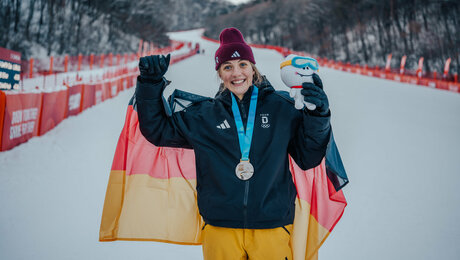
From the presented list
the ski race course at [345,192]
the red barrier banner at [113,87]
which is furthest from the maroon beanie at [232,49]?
the red barrier banner at [113,87]

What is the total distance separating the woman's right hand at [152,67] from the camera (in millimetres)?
1747

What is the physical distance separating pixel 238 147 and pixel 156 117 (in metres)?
0.54

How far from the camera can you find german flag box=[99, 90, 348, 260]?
7.42 feet

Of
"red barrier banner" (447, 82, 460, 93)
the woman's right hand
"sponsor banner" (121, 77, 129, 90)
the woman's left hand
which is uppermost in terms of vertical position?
"red barrier banner" (447, 82, 460, 93)

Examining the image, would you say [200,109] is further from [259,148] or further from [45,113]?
[45,113]

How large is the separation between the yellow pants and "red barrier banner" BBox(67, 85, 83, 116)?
8.35 m

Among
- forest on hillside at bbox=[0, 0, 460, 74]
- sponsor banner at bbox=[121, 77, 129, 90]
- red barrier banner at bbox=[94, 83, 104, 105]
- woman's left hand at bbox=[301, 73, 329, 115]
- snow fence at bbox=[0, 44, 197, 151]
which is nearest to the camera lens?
woman's left hand at bbox=[301, 73, 329, 115]

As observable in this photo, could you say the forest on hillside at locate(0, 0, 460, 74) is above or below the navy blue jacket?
above

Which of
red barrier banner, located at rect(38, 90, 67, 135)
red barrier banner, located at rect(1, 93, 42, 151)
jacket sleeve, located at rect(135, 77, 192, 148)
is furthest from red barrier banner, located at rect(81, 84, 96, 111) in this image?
A: jacket sleeve, located at rect(135, 77, 192, 148)

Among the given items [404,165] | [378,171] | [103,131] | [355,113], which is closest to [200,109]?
[378,171]

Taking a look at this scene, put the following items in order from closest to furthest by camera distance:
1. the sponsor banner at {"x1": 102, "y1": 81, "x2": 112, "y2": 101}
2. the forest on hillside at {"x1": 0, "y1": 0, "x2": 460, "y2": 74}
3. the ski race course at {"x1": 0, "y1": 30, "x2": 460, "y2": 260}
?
1. the ski race course at {"x1": 0, "y1": 30, "x2": 460, "y2": 260}
2. the sponsor banner at {"x1": 102, "y1": 81, "x2": 112, "y2": 101}
3. the forest on hillside at {"x1": 0, "y1": 0, "x2": 460, "y2": 74}

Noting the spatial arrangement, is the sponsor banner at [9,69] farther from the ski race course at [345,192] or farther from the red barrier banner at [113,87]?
the red barrier banner at [113,87]

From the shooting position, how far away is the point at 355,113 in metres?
10.1

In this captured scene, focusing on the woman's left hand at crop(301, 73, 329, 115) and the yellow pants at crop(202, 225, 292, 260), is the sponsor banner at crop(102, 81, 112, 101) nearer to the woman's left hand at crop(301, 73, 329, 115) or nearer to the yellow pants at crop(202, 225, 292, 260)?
the yellow pants at crop(202, 225, 292, 260)
